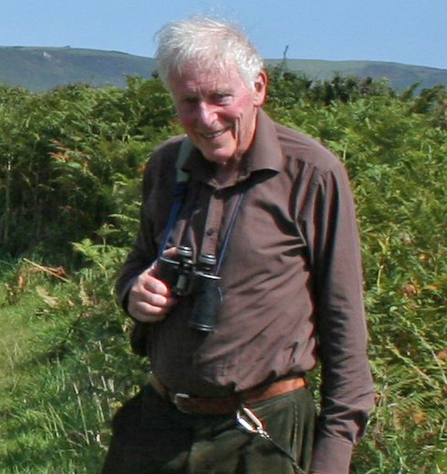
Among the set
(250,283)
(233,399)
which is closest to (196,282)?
(250,283)

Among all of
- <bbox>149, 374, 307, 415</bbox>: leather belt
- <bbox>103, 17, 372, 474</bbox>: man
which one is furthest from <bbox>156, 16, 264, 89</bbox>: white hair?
<bbox>149, 374, 307, 415</bbox>: leather belt

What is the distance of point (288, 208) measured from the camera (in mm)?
3613

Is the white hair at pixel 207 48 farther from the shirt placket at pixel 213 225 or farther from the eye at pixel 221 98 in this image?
the shirt placket at pixel 213 225

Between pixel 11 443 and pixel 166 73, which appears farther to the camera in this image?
pixel 11 443

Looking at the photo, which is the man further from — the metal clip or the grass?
the grass

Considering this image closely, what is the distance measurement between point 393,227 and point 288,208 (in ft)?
6.84

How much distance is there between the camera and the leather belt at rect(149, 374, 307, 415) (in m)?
3.68

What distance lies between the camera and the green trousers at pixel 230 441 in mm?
3713

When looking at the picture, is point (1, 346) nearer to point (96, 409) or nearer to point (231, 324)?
point (96, 409)

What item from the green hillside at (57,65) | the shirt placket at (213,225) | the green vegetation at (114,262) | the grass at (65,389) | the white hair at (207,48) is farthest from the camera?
the green hillside at (57,65)

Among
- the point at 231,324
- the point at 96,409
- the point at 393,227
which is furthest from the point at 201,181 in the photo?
the point at 96,409

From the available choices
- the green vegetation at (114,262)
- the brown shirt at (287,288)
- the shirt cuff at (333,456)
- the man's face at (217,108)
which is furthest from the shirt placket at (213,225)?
the green vegetation at (114,262)

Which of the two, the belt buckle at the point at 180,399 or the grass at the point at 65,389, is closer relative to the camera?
the belt buckle at the point at 180,399

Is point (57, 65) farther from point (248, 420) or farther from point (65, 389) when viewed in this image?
point (248, 420)
